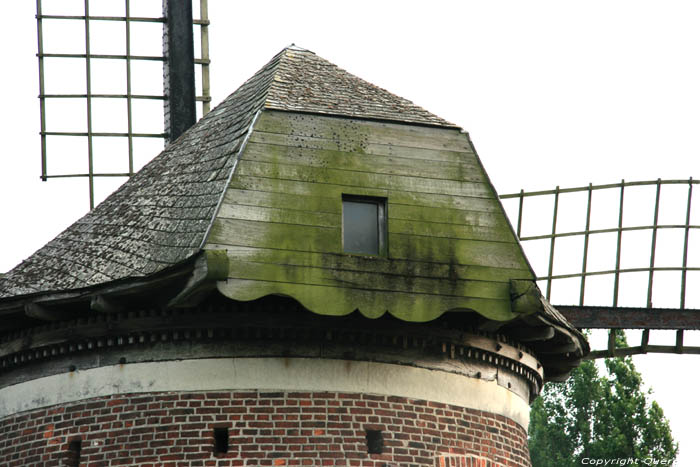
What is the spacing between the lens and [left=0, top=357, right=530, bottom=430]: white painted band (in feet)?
36.1

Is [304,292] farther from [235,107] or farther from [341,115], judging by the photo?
[235,107]

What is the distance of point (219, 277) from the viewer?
1044cm

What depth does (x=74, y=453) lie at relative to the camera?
11203 millimetres

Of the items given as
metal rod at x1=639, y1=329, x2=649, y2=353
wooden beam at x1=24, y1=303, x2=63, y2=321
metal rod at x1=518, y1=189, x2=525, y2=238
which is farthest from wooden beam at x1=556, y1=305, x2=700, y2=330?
wooden beam at x1=24, y1=303, x2=63, y2=321

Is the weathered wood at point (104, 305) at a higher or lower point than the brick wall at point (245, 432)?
higher

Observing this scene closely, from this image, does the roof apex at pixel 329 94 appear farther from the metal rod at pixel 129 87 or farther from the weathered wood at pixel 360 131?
the metal rod at pixel 129 87

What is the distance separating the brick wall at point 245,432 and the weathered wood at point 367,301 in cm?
84

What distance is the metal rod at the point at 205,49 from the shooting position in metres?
18.4

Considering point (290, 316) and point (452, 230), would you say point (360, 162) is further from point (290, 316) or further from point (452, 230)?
point (290, 316)

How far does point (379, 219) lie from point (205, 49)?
8.01 metres

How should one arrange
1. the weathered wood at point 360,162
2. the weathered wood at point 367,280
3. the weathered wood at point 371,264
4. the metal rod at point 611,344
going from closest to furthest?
1. the weathered wood at point 367,280
2. the weathered wood at point 371,264
3. the weathered wood at point 360,162
4. the metal rod at point 611,344

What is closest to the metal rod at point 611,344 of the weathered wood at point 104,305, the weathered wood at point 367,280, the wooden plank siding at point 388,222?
the wooden plank siding at point 388,222

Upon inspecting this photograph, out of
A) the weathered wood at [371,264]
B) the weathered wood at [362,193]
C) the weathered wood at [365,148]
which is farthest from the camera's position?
the weathered wood at [365,148]

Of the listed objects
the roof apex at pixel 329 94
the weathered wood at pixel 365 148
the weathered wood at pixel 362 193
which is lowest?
the weathered wood at pixel 362 193
